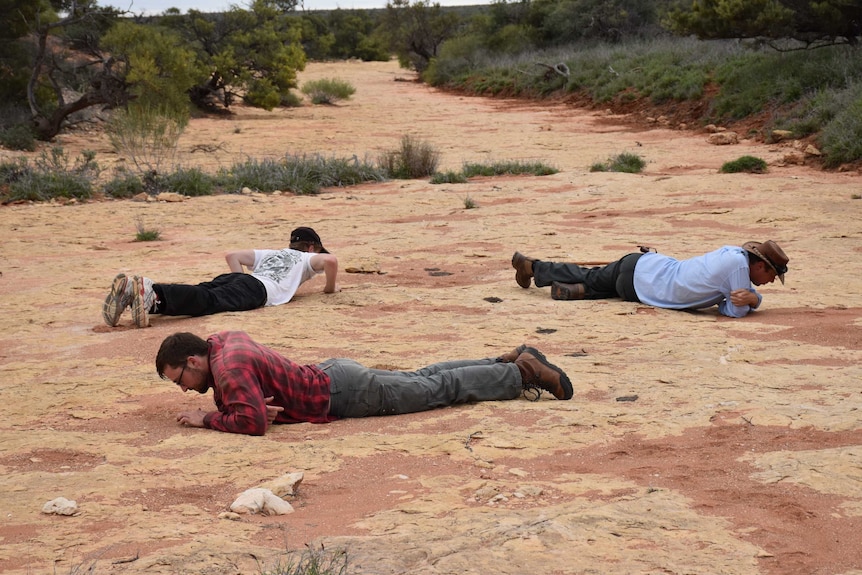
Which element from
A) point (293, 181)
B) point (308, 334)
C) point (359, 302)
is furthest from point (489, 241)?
point (293, 181)

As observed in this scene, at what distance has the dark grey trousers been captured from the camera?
505 centimetres

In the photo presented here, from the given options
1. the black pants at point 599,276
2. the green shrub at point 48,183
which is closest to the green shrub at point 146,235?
the green shrub at point 48,183

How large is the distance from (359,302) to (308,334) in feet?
3.42

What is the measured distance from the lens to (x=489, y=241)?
10.5 m

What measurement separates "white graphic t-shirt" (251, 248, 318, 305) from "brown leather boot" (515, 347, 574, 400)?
289cm

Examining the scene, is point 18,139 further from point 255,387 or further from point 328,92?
point 255,387

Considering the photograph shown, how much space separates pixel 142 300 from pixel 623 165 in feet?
32.4

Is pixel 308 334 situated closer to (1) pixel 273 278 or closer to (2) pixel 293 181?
(1) pixel 273 278

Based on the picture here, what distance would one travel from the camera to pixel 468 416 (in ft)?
16.4

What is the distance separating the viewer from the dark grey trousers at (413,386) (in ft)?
16.6

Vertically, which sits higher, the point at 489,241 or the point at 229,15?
the point at 229,15

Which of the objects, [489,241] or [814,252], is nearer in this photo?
[814,252]

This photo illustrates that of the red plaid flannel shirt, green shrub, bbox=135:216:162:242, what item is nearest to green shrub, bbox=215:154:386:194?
green shrub, bbox=135:216:162:242

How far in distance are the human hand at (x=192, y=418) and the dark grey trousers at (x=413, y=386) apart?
0.64 metres
